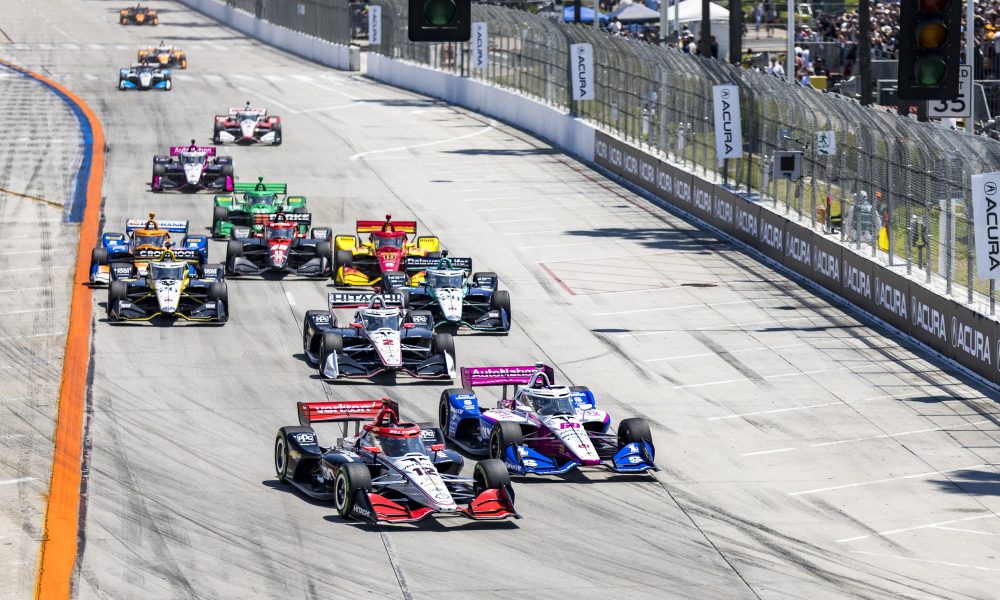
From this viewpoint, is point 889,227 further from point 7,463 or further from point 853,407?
point 7,463

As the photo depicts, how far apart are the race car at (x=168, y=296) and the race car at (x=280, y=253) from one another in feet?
11.0

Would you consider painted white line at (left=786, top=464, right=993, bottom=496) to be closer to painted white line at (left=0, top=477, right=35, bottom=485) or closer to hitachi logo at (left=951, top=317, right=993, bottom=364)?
hitachi logo at (left=951, top=317, right=993, bottom=364)

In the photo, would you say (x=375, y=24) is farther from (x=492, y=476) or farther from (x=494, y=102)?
(x=492, y=476)

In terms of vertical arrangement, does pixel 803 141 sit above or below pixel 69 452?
above

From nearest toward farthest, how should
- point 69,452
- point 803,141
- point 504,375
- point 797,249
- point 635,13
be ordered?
point 69,452 → point 504,375 → point 803,141 → point 797,249 → point 635,13

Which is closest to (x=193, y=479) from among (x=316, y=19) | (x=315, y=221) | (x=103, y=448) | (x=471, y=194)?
(x=103, y=448)

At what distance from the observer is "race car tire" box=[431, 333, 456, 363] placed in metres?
25.4

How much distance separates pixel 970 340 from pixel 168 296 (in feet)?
43.4

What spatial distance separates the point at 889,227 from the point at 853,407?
6.12 m

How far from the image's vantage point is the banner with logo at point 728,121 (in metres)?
37.1

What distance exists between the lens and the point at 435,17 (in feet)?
50.7

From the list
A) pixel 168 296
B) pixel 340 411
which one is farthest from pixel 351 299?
pixel 340 411

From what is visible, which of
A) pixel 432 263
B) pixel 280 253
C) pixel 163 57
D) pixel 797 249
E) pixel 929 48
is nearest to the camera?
pixel 929 48

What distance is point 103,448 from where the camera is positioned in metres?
21.4
